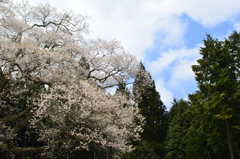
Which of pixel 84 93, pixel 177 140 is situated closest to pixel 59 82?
pixel 84 93

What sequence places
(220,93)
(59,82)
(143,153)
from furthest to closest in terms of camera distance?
(143,153), (220,93), (59,82)

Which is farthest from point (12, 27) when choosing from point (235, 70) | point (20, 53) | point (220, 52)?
point (235, 70)

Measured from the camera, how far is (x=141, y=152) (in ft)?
66.7

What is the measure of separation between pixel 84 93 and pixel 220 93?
10.7 metres

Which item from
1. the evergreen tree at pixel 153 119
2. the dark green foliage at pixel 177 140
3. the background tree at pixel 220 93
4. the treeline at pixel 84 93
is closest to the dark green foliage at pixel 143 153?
the treeline at pixel 84 93

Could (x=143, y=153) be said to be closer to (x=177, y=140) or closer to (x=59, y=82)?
(x=177, y=140)

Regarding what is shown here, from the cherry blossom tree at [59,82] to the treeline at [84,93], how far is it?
49mm

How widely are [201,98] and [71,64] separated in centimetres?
1063

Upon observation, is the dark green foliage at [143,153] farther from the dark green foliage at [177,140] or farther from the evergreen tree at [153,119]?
the evergreen tree at [153,119]

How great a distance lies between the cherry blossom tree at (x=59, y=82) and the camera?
10.1 m

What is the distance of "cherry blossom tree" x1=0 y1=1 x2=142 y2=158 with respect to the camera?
10.1 m

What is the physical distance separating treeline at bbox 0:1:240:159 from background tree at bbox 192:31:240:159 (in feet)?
0.22

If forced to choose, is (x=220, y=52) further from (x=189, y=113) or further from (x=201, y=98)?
(x=189, y=113)

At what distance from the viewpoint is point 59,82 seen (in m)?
12.2
